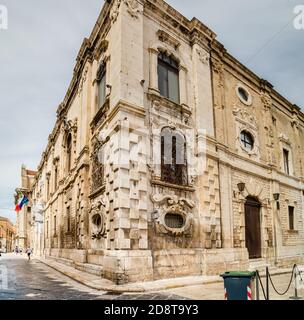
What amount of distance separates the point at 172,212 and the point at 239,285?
5.32 meters

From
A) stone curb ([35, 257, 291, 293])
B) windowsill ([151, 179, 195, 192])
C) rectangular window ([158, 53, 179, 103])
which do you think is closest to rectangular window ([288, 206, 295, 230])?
windowsill ([151, 179, 195, 192])

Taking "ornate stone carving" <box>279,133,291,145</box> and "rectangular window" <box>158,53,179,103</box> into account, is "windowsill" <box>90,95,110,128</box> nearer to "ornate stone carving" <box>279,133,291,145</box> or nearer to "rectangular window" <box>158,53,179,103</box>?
"rectangular window" <box>158,53,179,103</box>

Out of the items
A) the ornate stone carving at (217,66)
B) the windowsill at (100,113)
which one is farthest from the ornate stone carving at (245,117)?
the windowsill at (100,113)

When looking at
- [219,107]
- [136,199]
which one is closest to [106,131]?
[136,199]

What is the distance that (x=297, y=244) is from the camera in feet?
58.4

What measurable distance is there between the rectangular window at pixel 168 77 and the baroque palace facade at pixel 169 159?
5 cm

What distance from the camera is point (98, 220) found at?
12.3m

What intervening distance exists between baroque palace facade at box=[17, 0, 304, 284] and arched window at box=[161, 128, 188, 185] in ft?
0.17

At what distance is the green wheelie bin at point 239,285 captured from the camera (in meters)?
5.62

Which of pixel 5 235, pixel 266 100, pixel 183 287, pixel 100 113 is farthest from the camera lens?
pixel 5 235

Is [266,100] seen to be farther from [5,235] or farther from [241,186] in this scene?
[5,235]

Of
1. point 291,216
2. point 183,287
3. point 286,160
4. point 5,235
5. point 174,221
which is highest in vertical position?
point 286,160

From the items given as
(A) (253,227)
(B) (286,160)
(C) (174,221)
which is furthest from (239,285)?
(B) (286,160)
